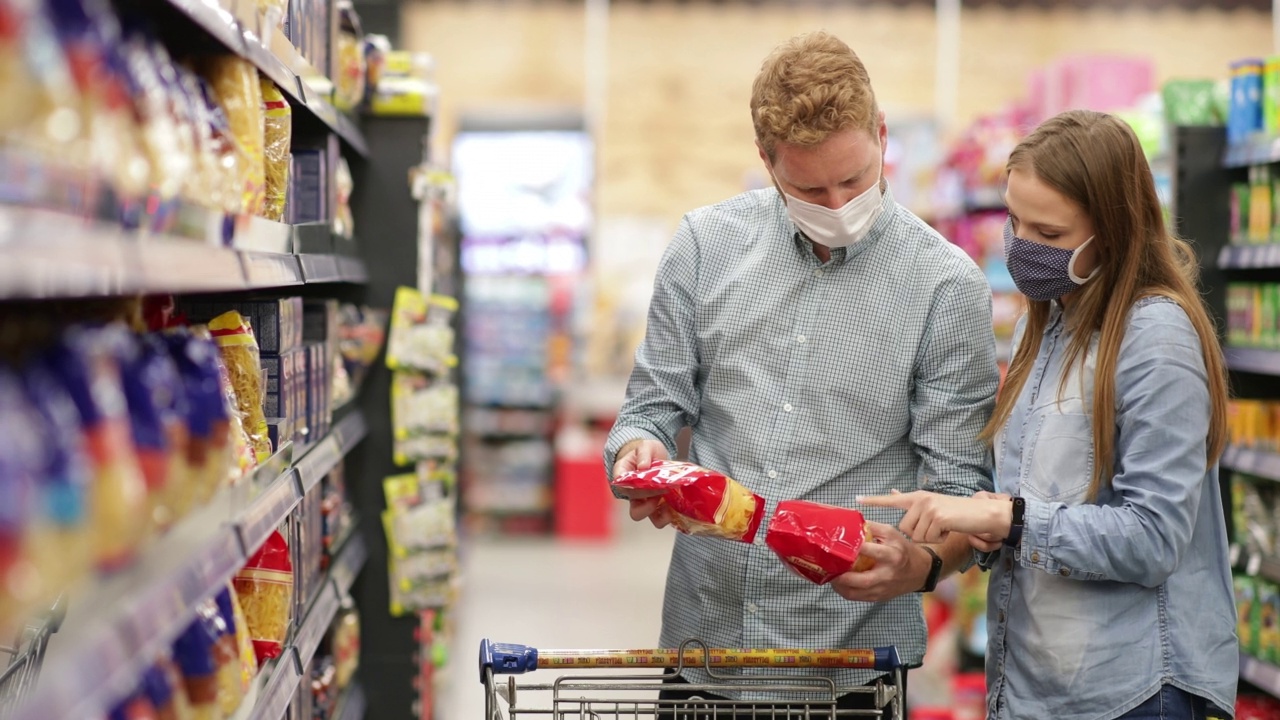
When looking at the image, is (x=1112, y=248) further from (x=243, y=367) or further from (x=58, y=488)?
(x=58, y=488)

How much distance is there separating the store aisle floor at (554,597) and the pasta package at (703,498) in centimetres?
348

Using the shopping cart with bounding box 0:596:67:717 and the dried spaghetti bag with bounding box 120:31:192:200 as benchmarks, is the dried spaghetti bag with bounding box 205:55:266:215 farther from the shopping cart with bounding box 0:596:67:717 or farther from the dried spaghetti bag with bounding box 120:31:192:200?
the shopping cart with bounding box 0:596:67:717

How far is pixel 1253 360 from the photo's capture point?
12.4ft

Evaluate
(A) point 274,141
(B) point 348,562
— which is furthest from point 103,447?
(B) point 348,562

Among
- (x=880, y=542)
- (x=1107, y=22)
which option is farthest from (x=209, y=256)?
(x=1107, y=22)

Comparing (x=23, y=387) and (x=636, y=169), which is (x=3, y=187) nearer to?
(x=23, y=387)

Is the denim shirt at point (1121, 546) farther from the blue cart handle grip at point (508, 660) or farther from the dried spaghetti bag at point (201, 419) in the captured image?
the dried spaghetti bag at point (201, 419)

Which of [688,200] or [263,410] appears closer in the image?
[263,410]

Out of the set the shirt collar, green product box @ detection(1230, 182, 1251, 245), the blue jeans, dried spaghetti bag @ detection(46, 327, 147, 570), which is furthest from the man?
green product box @ detection(1230, 182, 1251, 245)

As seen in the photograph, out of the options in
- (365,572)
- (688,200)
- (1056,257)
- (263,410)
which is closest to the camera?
(1056,257)

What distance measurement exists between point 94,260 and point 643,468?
1126mm

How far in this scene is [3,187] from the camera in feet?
2.99

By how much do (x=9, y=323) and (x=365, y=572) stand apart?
8.96 ft

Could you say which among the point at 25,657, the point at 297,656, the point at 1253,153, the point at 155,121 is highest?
the point at 1253,153
